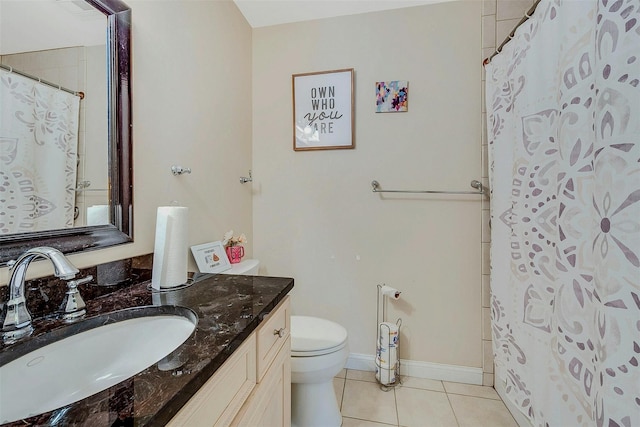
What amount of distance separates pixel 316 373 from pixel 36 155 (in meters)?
1.28

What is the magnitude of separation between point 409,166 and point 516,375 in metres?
1.19

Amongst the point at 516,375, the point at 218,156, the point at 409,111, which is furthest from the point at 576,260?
the point at 218,156

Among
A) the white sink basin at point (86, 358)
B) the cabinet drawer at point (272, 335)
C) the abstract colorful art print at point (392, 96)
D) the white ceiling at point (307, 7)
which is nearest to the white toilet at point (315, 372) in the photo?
the cabinet drawer at point (272, 335)

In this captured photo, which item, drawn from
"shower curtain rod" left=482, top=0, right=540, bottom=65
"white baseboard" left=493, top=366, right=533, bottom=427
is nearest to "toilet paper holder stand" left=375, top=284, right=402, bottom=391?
"white baseboard" left=493, top=366, right=533, bottom=427

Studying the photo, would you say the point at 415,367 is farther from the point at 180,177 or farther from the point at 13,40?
the point at 13,40

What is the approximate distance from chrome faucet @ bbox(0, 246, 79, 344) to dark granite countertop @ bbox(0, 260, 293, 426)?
1.2 inches

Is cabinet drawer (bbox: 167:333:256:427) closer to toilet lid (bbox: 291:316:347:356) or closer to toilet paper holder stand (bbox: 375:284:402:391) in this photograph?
toilet lid (bbox: 291:316:347:356)

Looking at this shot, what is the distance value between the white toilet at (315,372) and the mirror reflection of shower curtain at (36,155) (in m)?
1.03

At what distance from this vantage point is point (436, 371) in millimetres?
1749

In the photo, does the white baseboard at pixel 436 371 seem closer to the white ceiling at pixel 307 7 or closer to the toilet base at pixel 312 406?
the toilet base at pixel 312 406

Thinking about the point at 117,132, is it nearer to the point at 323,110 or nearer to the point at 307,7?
the point at 323,110

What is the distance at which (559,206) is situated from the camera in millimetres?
859

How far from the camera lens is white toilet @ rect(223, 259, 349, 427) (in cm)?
126

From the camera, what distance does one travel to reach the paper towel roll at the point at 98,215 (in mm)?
883
